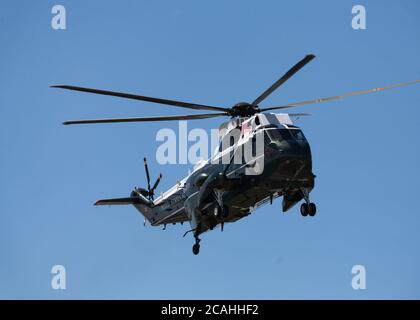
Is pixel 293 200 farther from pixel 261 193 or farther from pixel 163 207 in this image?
pixel 163 207

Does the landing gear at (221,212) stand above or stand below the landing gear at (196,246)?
above

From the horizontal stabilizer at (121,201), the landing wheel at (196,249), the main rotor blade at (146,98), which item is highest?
the main rotor blade at (146,98)

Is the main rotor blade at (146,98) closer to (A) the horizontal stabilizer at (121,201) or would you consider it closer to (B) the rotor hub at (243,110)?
(B) the rotor hub at (243,110)

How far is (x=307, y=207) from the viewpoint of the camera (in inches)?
1700

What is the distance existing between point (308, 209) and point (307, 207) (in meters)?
0.13

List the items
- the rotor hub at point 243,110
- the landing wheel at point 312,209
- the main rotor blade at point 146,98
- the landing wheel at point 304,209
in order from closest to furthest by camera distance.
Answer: the main rotor blade at point 146,98, the landing wheel at point 312,209, the landing wheel at point 304,209, the rotor hub at point 243,110

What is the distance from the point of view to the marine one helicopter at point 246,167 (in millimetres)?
41312

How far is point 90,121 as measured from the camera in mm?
42000

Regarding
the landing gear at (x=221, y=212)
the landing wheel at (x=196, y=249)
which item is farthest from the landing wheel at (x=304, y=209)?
the landing wheel at (x=196, y=249)

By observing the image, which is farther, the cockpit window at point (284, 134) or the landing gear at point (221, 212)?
the landing gear at point (221, 212)

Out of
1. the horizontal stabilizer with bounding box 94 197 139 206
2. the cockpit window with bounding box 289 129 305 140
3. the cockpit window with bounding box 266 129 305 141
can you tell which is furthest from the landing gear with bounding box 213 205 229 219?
the horizontal stabilizer with bounding box 94 197 139 206

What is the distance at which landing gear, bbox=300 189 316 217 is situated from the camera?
43.1 meters

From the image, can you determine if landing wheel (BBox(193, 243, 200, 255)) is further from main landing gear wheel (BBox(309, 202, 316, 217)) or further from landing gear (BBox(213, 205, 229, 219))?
main landing gear wheel (BBox(309, 202, 316, 217))
